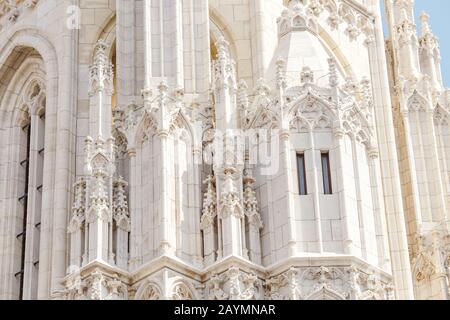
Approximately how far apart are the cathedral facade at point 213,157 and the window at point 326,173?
0.04m

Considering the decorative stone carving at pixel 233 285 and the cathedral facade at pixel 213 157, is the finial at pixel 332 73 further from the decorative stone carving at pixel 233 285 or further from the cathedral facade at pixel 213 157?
the decorative stone carving at pixel 233 285

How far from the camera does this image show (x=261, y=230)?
37.6 meters

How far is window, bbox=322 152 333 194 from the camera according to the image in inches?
1482

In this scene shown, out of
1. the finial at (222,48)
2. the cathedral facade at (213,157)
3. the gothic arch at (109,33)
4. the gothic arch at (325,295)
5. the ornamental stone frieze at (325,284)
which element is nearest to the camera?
the gothic arch at (325,295)

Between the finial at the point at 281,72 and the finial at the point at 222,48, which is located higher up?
the finial at the point at 222,48

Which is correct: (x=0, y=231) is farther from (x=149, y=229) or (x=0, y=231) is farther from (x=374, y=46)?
(x=374, y=46)

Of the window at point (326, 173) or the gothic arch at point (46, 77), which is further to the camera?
the gothic arch at point (46, 77)

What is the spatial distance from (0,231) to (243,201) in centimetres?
914

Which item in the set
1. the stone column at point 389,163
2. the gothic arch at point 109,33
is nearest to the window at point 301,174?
the stone column at point 389,163

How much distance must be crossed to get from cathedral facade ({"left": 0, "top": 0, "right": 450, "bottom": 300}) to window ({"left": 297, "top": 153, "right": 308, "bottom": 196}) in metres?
0.04

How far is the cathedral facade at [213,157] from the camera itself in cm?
3691

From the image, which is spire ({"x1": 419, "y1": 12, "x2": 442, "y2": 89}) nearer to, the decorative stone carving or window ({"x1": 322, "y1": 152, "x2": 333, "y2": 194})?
window ({"x1": 322, "y1": 152, "x2": 333, "y2": 194})

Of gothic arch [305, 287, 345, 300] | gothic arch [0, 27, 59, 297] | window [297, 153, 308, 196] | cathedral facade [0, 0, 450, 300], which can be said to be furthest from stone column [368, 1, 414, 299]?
gothic arch [0, 27, 59, 297]
